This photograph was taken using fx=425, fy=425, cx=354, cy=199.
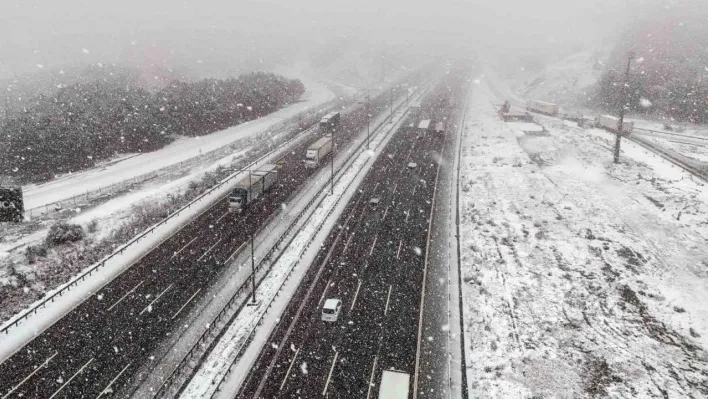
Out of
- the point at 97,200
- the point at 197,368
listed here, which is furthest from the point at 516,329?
the point at 97,200

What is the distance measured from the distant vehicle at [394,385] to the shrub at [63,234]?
31.5 metres

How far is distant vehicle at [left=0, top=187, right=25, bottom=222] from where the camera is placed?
38531mm

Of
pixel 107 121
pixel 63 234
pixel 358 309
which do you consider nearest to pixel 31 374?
pixel 63 234

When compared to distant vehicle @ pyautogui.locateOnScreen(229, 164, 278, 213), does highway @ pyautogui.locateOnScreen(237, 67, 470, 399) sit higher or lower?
lower

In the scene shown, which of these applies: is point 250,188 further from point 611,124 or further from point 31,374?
point 611,124

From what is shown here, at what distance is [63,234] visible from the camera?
38.2 metres

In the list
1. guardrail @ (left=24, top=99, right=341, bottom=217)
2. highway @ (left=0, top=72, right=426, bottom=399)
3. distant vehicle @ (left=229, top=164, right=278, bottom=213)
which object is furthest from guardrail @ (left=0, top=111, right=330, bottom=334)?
guardrail @ (left=24, top=99, right=341, bottom=217)

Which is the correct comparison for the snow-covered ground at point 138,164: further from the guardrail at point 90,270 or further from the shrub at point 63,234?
the guardrail at point 90,270

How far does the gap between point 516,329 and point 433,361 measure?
22.8 feet

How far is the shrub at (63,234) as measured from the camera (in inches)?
1485

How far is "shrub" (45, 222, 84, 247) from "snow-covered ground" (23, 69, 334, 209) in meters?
11.1

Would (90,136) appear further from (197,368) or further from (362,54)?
(362,54)

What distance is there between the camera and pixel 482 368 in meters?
26.2

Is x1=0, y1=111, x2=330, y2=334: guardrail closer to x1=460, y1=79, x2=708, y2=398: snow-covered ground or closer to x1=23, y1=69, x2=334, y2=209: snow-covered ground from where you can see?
x1=23, y1=69, x2=334, y2=209: snow-covered ground
